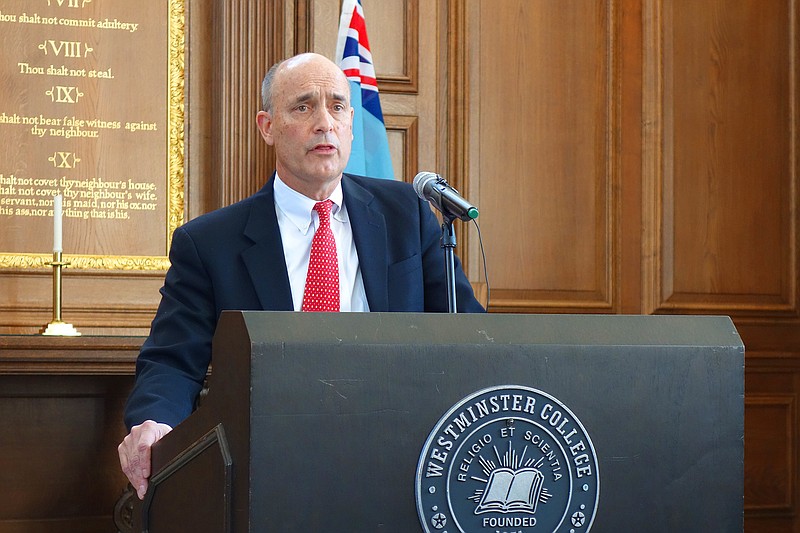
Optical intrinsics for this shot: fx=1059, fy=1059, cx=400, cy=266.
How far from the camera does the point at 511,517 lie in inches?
57.1

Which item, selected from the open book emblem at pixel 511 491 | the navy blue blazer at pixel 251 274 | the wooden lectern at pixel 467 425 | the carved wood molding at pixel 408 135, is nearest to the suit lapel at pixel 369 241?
the navy blue blazer at pixel 251 274

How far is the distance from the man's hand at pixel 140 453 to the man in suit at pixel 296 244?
0.95 feet

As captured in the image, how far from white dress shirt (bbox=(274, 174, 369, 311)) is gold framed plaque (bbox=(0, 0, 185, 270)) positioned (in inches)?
61.5

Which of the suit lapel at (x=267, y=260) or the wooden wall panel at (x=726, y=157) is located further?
the wooden wall panel at (x=726, y=157)

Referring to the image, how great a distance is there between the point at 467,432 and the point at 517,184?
3137 mm

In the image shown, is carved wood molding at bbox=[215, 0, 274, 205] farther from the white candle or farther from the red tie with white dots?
the red tie with white dots

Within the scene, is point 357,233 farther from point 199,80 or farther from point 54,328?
point 199,80

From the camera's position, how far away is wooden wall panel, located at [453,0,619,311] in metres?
4.44

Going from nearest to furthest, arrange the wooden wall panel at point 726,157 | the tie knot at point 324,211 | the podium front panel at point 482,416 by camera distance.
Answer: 1. the podium front panel at point 482,416
2. the tie knot at point 324,211
3. the wooden wall panel at point 726,157

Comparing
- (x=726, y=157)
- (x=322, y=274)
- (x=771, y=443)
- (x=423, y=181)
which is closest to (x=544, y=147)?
(x=726, y=157)

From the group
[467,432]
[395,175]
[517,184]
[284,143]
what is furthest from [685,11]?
[467,432]

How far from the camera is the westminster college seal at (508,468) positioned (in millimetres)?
1421

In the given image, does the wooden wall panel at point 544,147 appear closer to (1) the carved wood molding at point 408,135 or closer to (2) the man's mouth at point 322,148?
(1) the carved wood molding at point 408,135

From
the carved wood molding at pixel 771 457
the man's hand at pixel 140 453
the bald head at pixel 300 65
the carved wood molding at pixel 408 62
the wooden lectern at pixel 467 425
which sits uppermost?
the carved wood molding at pixel 408 62
